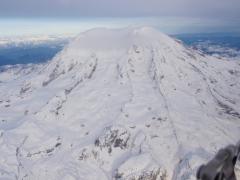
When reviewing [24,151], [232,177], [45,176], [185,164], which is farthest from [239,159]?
[24,151]

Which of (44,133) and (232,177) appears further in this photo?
(44,133)

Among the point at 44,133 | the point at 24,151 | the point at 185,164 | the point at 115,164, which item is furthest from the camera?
the point at 44,133

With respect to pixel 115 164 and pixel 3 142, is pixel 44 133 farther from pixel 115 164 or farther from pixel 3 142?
pixel 115 164

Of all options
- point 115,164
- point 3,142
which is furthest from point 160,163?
point 3,142

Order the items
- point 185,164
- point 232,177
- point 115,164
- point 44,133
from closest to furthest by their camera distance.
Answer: point 232,177 → point 185,164 → point 115,164 → point 44,133

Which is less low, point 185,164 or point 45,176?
point 185,164

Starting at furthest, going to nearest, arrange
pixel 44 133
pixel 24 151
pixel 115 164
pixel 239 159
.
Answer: pixel 44 133
pixel 24 151
pixel 115 164
pixel 239 159

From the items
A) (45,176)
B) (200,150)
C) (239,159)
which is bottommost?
(45,176)

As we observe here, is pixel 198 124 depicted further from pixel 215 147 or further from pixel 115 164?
pixel 115 164

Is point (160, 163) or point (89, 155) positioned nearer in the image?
point (160, 163)
